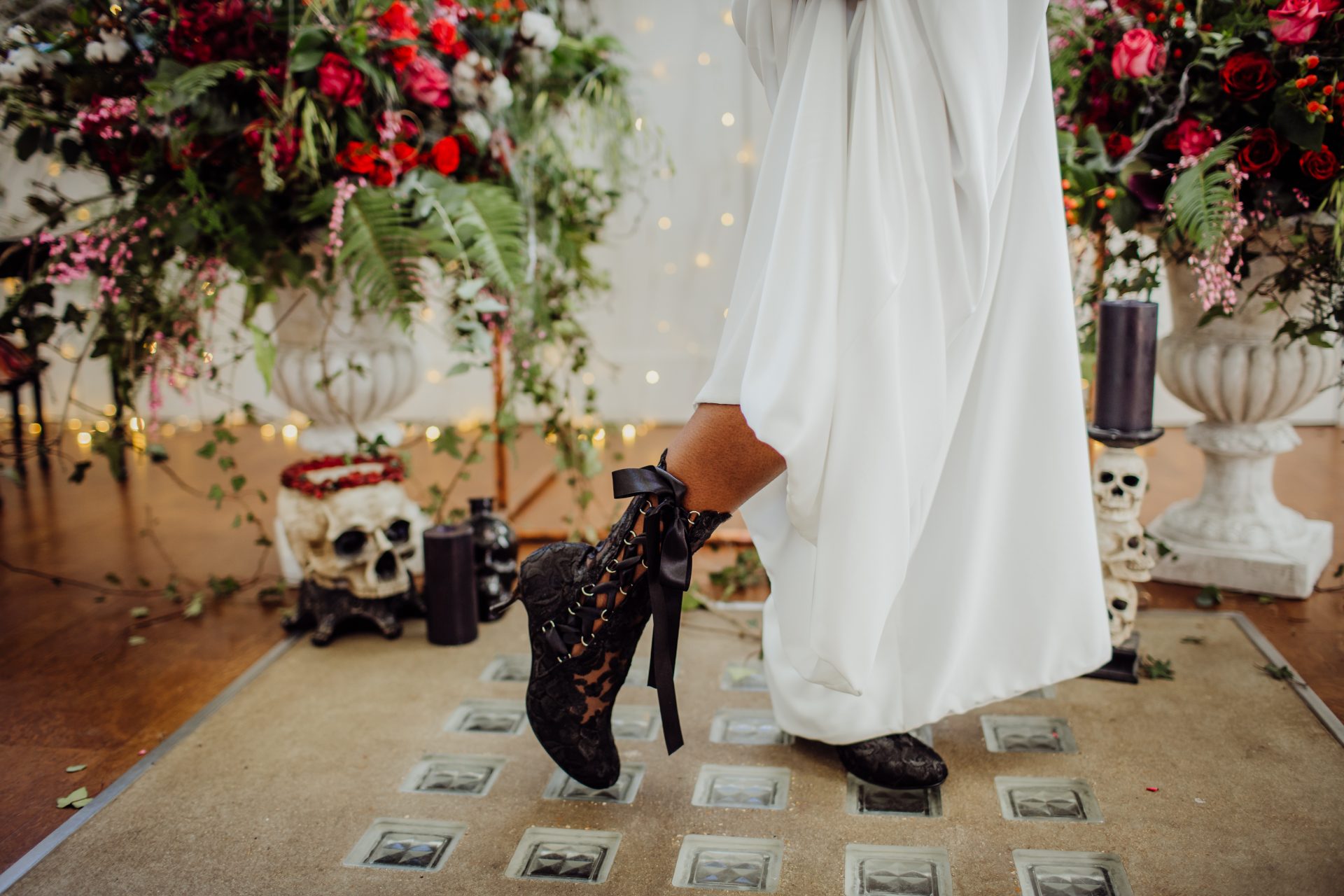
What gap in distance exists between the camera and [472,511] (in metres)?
2.08

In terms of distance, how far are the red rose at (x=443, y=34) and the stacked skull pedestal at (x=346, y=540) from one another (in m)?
0.84

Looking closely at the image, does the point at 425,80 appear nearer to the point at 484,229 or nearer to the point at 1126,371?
the point at 484,229

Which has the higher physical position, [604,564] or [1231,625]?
[604,564]

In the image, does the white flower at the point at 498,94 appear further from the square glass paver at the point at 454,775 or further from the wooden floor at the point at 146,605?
the square glass paver at the point at 454,775

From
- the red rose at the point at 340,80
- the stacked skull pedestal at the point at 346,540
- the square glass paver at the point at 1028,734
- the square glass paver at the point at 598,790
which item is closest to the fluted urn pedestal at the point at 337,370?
the stacked skull pedestal at the point at 346,540

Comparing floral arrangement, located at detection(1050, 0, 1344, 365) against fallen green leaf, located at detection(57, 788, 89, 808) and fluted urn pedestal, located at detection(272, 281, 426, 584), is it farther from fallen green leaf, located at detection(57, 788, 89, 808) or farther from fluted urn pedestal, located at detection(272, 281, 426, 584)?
fallen green leaf, located at detection(57, 788, 89, 808)

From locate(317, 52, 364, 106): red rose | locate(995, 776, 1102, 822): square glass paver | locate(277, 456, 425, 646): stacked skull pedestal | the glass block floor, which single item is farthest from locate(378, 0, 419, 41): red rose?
locate(995, 776, 1102, 822): square glass paver

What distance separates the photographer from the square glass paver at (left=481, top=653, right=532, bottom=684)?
1.78 metres

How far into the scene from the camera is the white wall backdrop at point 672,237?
3.38 meters

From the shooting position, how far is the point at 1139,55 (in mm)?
1820

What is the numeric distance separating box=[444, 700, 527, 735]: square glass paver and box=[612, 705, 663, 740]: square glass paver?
0.49ft

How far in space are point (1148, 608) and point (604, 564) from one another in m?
1.24

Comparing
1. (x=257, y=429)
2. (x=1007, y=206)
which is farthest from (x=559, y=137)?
(x=257, y=429)

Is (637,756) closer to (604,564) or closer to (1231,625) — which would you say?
(604,564)
